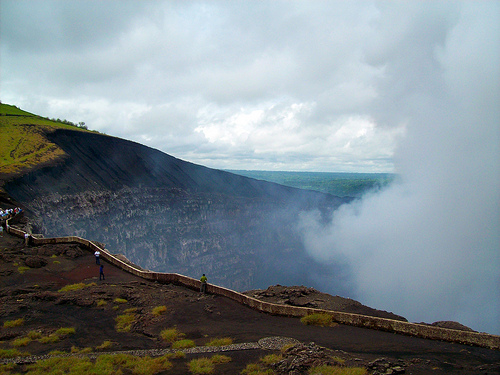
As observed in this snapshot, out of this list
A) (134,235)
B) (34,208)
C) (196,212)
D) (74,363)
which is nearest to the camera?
(74,363)

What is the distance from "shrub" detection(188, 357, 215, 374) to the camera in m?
11.6

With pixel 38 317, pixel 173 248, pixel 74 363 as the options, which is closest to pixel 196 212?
pixel 173 248

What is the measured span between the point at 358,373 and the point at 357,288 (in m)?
94.3

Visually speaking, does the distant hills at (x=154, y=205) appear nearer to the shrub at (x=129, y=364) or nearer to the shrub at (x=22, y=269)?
the shrub at (x=22, y=269)

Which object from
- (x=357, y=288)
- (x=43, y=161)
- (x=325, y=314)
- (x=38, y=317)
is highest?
(x=43, y=161)

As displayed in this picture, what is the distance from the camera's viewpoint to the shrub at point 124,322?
52.6ft

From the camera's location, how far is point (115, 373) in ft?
36.9

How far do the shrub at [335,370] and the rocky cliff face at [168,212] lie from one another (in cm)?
4717

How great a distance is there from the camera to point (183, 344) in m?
13.9

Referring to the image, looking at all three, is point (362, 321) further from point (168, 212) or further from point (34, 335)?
point (168, 212)

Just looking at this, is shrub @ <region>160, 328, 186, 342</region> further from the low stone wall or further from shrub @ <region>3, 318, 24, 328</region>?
shrub @ <region>3, 318, 24, 328</region>

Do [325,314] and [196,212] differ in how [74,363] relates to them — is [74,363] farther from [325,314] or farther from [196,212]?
[196,212]

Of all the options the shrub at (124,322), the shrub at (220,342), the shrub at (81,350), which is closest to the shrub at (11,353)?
the shrub at (81,350)

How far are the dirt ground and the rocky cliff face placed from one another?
30.4 m
